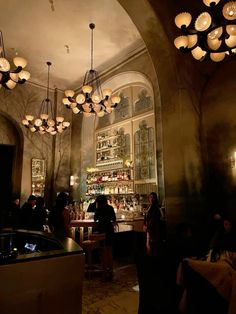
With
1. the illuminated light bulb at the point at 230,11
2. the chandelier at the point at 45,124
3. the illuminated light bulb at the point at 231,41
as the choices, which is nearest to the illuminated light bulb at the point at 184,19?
the illuminated light bulb at the point at 230,11

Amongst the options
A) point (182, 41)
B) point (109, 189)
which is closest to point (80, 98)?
point (182, 41)

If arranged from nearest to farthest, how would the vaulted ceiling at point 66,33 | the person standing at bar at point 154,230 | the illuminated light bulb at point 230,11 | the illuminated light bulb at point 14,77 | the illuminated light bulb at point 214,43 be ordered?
1. the illuminated light bulb at point 230,11
2. the illuminated light bulb at point 214,43
3. the person standing at bar at point 154,230
4. the illuminated light bulb at point 14,77
5. the vaulted ceiling at point 66,33

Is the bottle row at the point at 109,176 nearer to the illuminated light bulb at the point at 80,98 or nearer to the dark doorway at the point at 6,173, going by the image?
the illuminated light bulb at the point at 80,98

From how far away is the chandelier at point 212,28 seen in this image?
3.08 metres

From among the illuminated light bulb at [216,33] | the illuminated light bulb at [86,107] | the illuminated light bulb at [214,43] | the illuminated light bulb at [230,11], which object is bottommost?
the illuminated light bulb at [214,43]

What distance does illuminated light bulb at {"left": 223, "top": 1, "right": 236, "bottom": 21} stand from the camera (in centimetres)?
306

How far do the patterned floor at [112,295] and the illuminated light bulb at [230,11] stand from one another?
13.4 ft

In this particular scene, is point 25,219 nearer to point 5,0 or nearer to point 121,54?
point 5,0

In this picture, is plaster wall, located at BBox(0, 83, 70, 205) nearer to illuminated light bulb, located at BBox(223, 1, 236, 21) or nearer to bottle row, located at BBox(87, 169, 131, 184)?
bottle row, located at BBox(87, 169, 131, 184)

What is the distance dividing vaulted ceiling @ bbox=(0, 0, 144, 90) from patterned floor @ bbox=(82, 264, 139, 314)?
6272 mm

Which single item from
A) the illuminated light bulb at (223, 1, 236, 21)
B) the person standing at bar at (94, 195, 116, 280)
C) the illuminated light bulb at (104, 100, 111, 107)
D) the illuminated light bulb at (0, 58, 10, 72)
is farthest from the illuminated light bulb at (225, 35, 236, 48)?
the illuminated light bulb at (0, 58, 10, 72)

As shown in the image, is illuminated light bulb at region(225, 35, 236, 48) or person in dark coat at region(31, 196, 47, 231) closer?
illuminated light bulb at region(225, 35, 236, 48)

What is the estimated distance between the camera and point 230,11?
10.1 ft

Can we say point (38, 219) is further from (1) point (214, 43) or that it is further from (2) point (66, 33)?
(2) point (66, 33)
